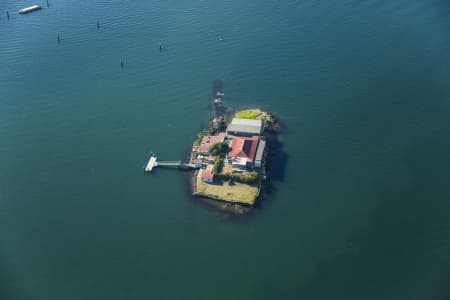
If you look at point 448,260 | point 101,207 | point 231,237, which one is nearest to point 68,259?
point 101,207

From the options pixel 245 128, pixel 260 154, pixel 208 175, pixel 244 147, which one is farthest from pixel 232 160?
pixel 245 128

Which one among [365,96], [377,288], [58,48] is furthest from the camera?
[58,48]

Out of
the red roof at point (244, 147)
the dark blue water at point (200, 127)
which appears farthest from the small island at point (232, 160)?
the dark blue water at point (200, 127)

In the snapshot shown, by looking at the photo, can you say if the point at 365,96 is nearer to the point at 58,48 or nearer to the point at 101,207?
the point at 101,207

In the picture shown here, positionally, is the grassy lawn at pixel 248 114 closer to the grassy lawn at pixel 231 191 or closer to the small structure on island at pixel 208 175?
the small structure on island at pixel 208 175

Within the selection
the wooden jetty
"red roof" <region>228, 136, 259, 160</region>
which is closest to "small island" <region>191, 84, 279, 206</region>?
→ "red roof" <region>228, 136, 259, 160</region>

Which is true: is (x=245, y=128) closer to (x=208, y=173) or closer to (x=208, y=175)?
(x=208, y=173)
